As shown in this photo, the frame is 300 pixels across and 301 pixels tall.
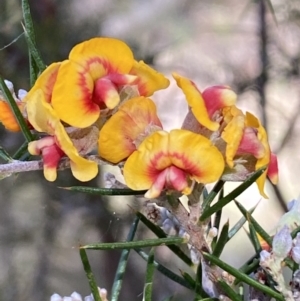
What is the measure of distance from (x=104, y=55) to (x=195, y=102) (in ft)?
0.15

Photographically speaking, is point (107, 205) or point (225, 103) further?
point (107, 205)

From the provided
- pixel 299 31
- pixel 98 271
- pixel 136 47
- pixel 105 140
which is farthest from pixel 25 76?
pixel 105 140

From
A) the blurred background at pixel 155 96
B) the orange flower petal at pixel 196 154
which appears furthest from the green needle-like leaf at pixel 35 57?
the blurred background at pixel 155 96

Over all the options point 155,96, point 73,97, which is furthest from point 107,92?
point 155,96

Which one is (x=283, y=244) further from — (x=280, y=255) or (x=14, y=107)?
(x=14, y=107)

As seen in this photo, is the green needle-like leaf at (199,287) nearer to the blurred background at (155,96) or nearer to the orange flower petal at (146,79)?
the orange flower petal at (146,79)

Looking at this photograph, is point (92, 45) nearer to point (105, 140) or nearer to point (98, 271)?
point (105, 140)

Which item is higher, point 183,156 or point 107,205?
point 183,156

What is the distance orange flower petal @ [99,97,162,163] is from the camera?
7.7 inches

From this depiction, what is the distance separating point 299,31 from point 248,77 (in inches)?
4.5

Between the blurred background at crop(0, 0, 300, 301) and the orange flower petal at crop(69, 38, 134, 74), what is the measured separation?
19.5 inches

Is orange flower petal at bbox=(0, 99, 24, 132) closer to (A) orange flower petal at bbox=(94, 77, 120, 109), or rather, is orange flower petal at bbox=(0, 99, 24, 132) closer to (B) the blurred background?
(A) orange flower petal at bbox=(94, 77, 120, 109)

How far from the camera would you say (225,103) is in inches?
8.1

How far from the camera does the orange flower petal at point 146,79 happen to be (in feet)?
0.67
